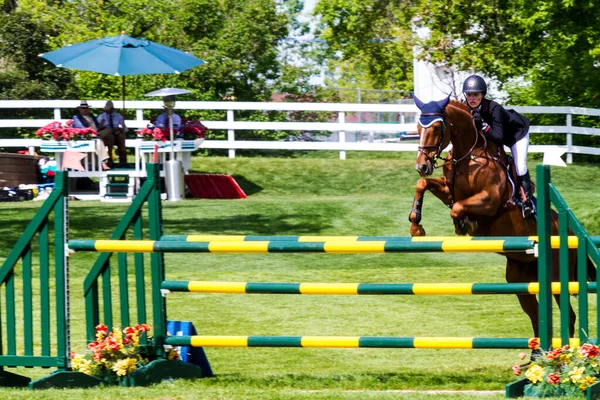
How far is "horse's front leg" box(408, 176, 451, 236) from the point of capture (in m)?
7.68

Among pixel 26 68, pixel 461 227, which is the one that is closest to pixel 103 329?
pixel 461 227

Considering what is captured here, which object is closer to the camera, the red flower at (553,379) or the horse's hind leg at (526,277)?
the red flower at (553,379)

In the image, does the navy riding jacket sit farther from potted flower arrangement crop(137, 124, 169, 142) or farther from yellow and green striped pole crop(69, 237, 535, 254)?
potted flower arrangement crop(137, 124, 169, 142)

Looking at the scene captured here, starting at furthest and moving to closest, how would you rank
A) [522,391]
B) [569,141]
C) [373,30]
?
1. [373,30]
2. [569,141]
3. [522,391]

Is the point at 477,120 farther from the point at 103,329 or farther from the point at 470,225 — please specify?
the point at 103,329

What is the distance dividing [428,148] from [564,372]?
7.17 feet

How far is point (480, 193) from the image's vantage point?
7.86 metres

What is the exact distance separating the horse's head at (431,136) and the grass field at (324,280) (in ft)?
4.44

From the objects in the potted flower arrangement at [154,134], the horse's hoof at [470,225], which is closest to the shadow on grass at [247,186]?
the potted flower arrangement at [154,134]

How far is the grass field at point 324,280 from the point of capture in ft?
21.5

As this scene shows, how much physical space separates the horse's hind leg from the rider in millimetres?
355

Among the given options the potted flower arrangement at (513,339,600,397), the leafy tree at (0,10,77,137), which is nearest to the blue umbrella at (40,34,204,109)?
the leafy tree at (0,10,77,137)

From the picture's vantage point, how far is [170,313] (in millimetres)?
9961

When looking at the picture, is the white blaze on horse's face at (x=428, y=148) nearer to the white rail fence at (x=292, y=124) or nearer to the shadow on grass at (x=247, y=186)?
the shadow on grass at (x=247, y=186)
